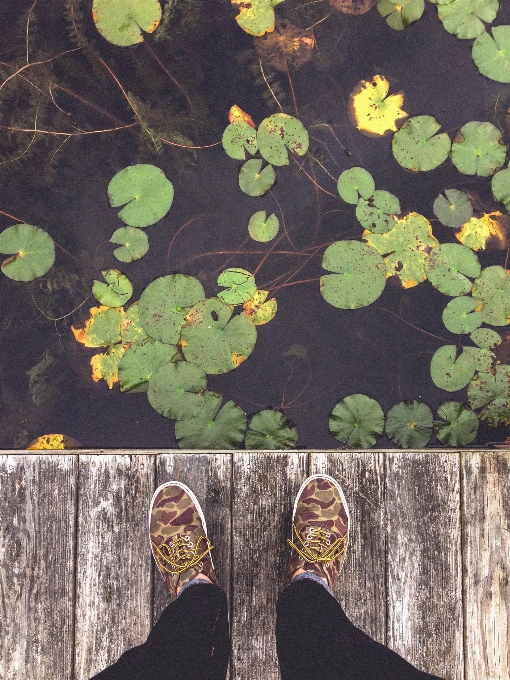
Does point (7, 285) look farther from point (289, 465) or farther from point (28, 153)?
point (289, 465)

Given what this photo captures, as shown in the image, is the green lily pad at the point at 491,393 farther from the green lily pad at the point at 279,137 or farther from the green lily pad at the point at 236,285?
the green lily pad at the point at 279,137

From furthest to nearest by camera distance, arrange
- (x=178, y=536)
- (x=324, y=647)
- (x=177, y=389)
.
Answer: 1. (x=177, y=389)
2. (x=178, y=536)
3. (x=324, y=647)

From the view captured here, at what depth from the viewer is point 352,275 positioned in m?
1.54

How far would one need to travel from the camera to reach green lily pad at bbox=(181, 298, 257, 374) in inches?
60.1

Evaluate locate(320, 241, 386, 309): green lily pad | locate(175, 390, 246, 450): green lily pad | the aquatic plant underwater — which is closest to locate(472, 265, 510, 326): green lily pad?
the aquatic plant underwater

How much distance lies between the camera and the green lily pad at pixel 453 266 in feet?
5.07

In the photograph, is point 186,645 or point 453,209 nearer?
point 186,645

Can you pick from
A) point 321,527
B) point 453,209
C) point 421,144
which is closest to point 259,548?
point 321,527

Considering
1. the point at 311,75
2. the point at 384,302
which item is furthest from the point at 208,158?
the point at 384,302

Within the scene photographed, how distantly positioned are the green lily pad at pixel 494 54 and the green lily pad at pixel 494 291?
25.8 inches

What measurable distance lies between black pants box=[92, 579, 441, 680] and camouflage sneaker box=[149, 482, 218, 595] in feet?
0.22

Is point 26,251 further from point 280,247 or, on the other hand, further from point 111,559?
point 111,559

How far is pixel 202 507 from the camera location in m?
1.39

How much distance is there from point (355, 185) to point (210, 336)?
2.29ft
